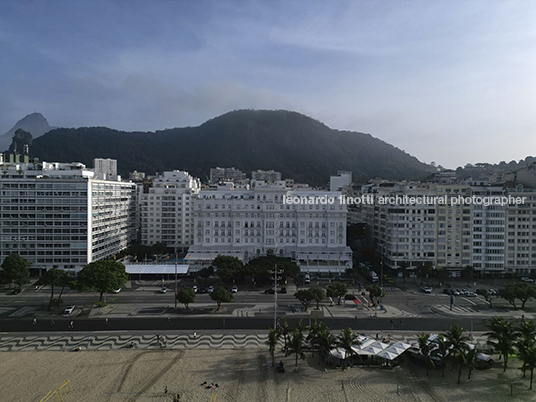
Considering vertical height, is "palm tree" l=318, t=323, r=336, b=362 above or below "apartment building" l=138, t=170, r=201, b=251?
below

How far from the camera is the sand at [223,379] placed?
103 feet

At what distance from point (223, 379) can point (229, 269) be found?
3492 centimetres

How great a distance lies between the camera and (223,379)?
112ft

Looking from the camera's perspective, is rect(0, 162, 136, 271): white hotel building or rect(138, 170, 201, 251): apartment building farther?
rect(138, 170, 201, 251): apartment building

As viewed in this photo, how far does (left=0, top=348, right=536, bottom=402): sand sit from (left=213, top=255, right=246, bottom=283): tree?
92.9 ft

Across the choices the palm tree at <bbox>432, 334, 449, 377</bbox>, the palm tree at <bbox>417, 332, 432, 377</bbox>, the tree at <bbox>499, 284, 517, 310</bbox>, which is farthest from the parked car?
the tree at <bbox>499, 284, 517, 310</bbox>

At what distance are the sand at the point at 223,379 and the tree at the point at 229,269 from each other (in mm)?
28326

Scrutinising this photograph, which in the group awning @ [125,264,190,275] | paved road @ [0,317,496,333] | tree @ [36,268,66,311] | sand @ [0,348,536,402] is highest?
tree @ [36,268,66,311]

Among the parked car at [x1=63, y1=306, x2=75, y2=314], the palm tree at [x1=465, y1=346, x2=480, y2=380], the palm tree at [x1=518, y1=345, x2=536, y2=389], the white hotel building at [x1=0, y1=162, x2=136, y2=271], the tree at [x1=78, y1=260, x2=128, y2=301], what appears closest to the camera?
the palm tree at [x1=518, y1=345, x2=536, y2=389]

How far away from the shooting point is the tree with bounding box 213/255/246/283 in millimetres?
67688

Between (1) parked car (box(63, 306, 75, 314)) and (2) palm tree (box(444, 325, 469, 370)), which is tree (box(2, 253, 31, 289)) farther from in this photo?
(2) palm tree (box(444, 325, 469, 370))

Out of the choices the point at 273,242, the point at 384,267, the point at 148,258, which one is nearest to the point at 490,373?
the point at 384,267

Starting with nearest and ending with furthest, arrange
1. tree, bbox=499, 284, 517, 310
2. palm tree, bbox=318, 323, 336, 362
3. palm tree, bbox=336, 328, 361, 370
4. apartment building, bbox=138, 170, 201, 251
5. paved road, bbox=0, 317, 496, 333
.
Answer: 1. palm tree, bbox=336, 328, 361, 370
2. palm tree, bbox=318, 323, 336, 362
3. paved road, bbox=0, 317, 496, 333
4. tree, bbox=499, 284, 517, 310
5. apartment building, bbox=138, 170, 201, 251

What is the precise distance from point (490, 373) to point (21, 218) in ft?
294
